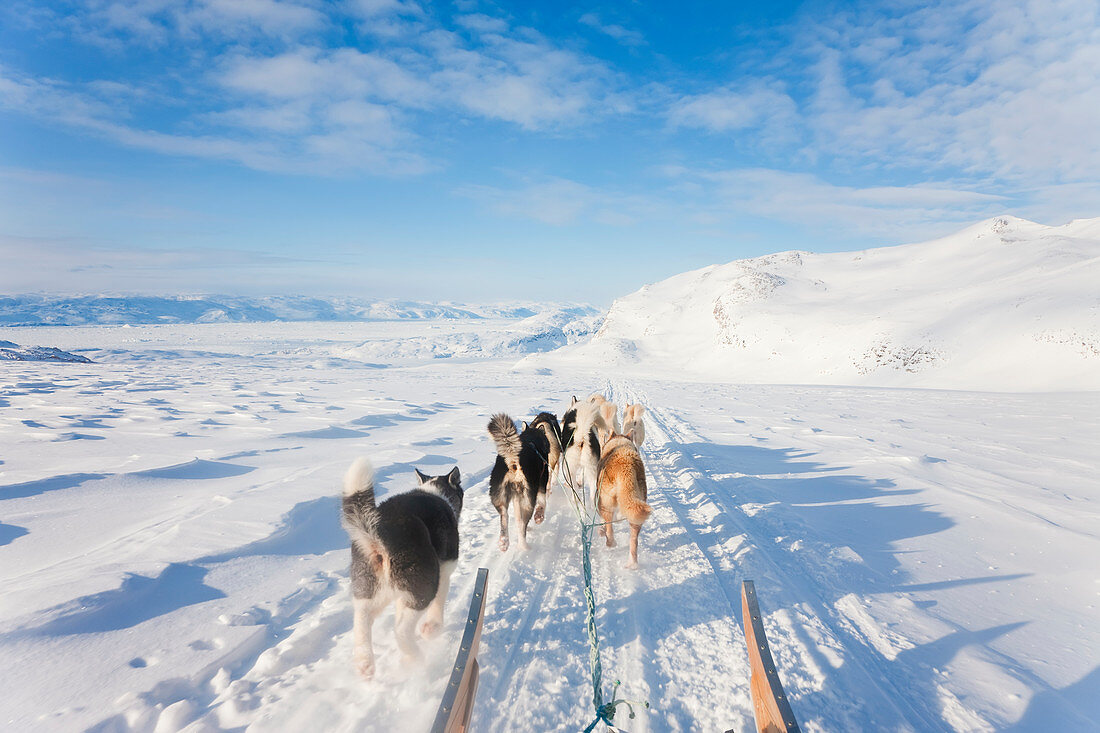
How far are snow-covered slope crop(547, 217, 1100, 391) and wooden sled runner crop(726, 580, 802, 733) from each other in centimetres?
2546

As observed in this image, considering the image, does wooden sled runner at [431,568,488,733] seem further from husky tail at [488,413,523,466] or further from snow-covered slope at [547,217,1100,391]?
snow-covered slope at [547,217,1100,391]

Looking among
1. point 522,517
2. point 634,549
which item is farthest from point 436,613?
point 634,549

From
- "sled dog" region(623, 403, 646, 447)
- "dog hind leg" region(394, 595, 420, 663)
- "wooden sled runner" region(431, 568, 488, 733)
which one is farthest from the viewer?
"sled dog" region(623, 403, 646, 447)

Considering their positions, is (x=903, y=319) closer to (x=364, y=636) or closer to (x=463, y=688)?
(x=463, y=688)

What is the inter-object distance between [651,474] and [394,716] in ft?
17.5

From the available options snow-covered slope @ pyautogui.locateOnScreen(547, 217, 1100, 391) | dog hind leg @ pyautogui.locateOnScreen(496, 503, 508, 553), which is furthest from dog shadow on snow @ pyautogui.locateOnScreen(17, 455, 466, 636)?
snow-covered slope @ pyautogui.locateOnScreen(547, 217, 1100, 391)

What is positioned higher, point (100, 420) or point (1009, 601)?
point (1009, 601)

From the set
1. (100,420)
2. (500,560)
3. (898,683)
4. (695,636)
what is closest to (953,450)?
(898,683)

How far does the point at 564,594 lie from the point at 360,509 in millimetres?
1999

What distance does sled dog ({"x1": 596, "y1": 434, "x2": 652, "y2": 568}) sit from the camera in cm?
393

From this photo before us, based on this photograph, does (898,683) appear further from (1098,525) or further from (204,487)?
(204,487)

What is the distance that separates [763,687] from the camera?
2.30m

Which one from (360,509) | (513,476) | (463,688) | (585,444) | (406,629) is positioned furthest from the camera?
(585,444)

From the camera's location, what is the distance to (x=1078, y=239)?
118 feet
